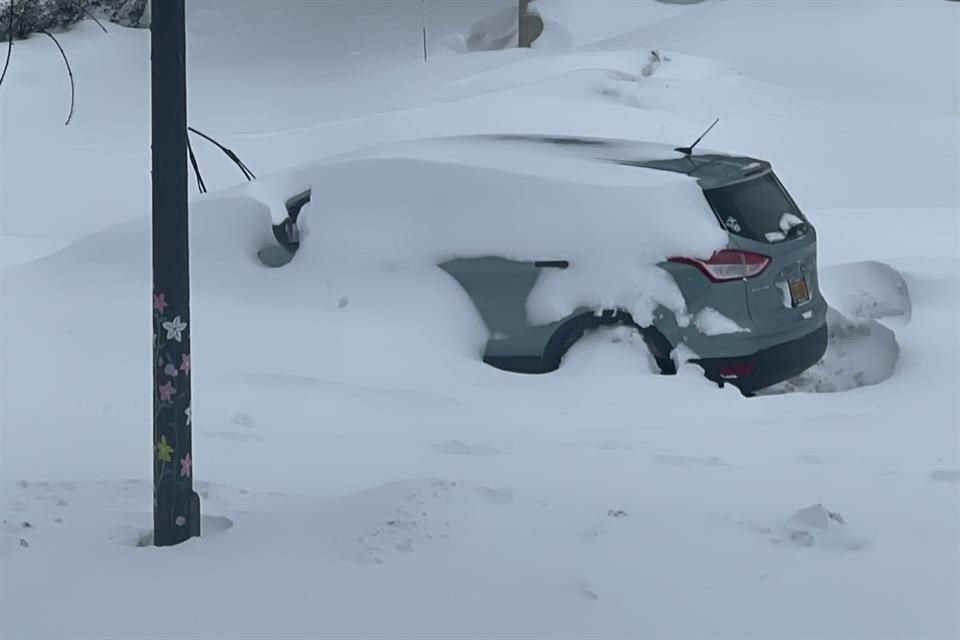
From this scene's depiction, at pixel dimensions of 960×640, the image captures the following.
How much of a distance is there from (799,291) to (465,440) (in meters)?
2.04

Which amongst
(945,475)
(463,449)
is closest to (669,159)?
(463,449)

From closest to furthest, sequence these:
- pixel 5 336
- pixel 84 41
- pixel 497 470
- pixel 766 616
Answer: pixel 766 616
pixel 497 470
pixel 5 336
pixel 84 41

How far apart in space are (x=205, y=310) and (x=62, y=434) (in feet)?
5.35

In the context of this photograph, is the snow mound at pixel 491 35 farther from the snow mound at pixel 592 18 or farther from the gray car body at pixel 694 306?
the gray car body at pixel 694 306

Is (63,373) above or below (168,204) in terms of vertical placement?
below

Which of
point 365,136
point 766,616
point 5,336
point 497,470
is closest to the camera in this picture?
point 766,616

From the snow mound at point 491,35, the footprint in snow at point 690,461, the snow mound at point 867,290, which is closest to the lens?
the footprint in snow at point 690,461

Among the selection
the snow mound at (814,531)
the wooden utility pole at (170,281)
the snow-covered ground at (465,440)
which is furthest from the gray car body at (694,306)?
the wooden utility pole at (170,281)

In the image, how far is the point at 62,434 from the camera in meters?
5.62

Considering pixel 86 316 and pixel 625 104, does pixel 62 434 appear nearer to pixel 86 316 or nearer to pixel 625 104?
pixel 86 316

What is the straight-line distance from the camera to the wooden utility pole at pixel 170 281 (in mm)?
4012

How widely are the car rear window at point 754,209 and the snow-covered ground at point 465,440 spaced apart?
0.75 m

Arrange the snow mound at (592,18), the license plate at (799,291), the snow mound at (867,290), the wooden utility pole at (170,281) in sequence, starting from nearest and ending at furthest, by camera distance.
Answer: the wooden utility pole at (170,281)
the license plate at (799,291)
the snow mound at (867,290)
the snow mound at (592,18)

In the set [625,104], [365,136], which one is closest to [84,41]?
[365,136]
